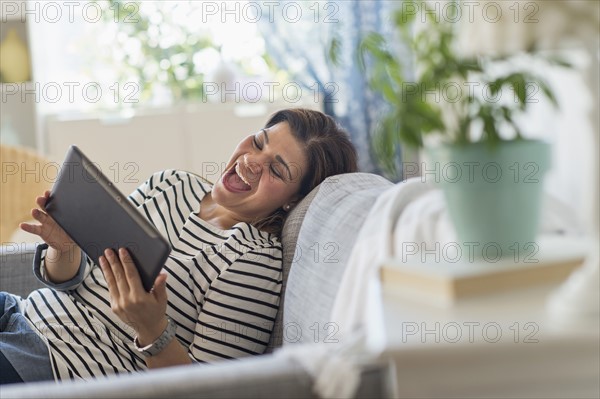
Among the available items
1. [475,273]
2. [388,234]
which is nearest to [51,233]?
[388,234]

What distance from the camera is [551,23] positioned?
95 cm

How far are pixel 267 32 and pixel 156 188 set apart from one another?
259cm

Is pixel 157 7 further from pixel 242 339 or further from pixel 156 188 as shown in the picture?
pixel 242 339

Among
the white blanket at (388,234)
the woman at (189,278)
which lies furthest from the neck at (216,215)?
the white blanket at (388,234)

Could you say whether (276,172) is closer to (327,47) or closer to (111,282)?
(111,282)

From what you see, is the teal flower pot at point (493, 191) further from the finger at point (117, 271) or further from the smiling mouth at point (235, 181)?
the smiling mouth at point (235, 181)

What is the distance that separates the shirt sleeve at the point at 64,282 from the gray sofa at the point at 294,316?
0.64ft

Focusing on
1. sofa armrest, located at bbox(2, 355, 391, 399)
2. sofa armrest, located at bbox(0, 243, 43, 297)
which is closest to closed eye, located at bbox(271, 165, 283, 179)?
sofa armrest, located at bbox(0, 243, 43, 297)

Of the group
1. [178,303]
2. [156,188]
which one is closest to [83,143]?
[156,188]

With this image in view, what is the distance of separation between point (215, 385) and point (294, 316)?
54 centimetres

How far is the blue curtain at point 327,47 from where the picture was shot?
451 cm

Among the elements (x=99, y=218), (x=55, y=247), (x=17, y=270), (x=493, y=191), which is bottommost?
(x=17, y=270)

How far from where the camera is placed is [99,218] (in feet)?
5.36

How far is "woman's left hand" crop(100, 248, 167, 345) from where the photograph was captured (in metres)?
1.55
